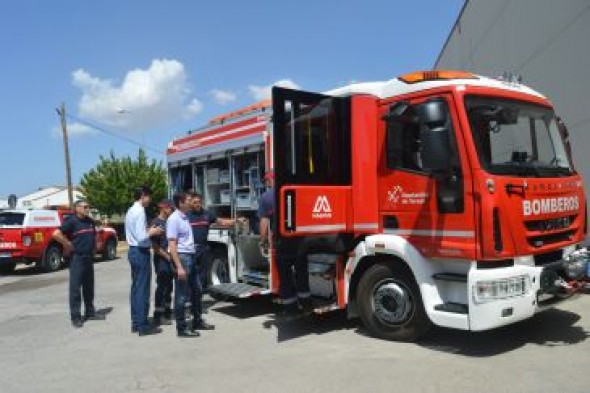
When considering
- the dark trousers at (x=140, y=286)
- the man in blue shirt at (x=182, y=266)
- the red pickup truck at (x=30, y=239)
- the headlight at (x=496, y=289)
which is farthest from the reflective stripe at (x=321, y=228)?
the red pickup truck at (x=30, y=239)

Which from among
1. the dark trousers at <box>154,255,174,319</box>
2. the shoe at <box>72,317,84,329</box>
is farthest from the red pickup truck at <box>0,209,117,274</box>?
the dark trousers at <box>154,255,174,319</box>

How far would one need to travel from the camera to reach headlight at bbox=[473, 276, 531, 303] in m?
6.07

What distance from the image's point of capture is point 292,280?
7730 mm

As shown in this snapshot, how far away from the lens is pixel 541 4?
12.9 metres

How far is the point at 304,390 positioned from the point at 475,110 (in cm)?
322

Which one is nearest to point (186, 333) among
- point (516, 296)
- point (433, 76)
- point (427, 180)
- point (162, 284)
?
point (162, 284)

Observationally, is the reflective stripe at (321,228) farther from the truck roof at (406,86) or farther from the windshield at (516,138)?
the windshield at (516,138)

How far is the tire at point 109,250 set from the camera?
22.1 meters

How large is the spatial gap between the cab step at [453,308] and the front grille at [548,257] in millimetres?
924

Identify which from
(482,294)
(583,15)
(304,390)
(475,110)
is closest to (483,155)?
(475,110)

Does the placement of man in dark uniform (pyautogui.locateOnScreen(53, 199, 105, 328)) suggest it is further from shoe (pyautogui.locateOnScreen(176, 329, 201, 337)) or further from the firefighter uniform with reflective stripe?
shoe (pyautogui.locateOnScreen(176, 329, 201, 337))

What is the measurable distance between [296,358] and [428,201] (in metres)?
2.14

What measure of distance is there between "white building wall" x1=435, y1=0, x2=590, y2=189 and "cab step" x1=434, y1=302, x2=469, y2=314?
19.3 ft

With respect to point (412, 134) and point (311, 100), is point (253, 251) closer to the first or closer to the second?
point (311, 100)
